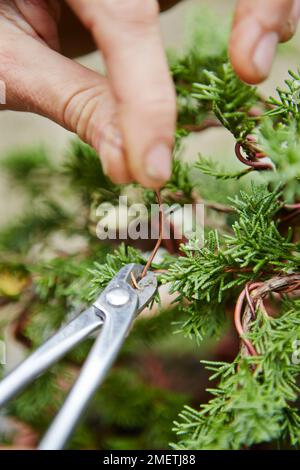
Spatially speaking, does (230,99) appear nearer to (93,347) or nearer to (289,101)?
(289,101)

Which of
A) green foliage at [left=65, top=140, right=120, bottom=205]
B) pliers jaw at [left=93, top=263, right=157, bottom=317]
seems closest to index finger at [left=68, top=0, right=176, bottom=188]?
pliers jaw at [left=93, top=263, right=157, bottom=317]

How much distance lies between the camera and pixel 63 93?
0.45m

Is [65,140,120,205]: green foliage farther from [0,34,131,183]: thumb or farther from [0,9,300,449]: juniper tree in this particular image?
[0,34,131,183]: thumb

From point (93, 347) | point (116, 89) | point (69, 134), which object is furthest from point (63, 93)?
point (69, 134)

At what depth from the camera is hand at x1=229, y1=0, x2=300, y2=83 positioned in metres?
0.39

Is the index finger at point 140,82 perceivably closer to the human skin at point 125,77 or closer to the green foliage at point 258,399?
the human skin at point 125,77

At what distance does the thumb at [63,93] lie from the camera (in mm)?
408

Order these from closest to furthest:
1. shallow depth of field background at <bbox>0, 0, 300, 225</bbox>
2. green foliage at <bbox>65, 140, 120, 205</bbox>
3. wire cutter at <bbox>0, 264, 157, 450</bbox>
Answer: wire cutter at <bbox>0, 264, 157, 450</bbox>
green foliage at <bbox>65, 140, 120, 205</bbox>
shallow depth of field background at <bbox>0, 0, 300, 225</bbox>

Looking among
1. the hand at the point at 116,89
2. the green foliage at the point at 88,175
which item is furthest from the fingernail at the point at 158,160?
the green foliage at the point at 88,175

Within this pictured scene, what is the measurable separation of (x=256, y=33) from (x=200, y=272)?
0.17 m

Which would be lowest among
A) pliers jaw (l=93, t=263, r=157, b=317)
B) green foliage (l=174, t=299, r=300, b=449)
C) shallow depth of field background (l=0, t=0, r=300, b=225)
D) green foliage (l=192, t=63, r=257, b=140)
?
shallow depth of field background (l=0, t=0, r=300, b=225)

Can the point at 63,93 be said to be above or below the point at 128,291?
above

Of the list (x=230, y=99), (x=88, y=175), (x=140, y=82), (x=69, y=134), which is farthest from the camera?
(x=69, y=134)
